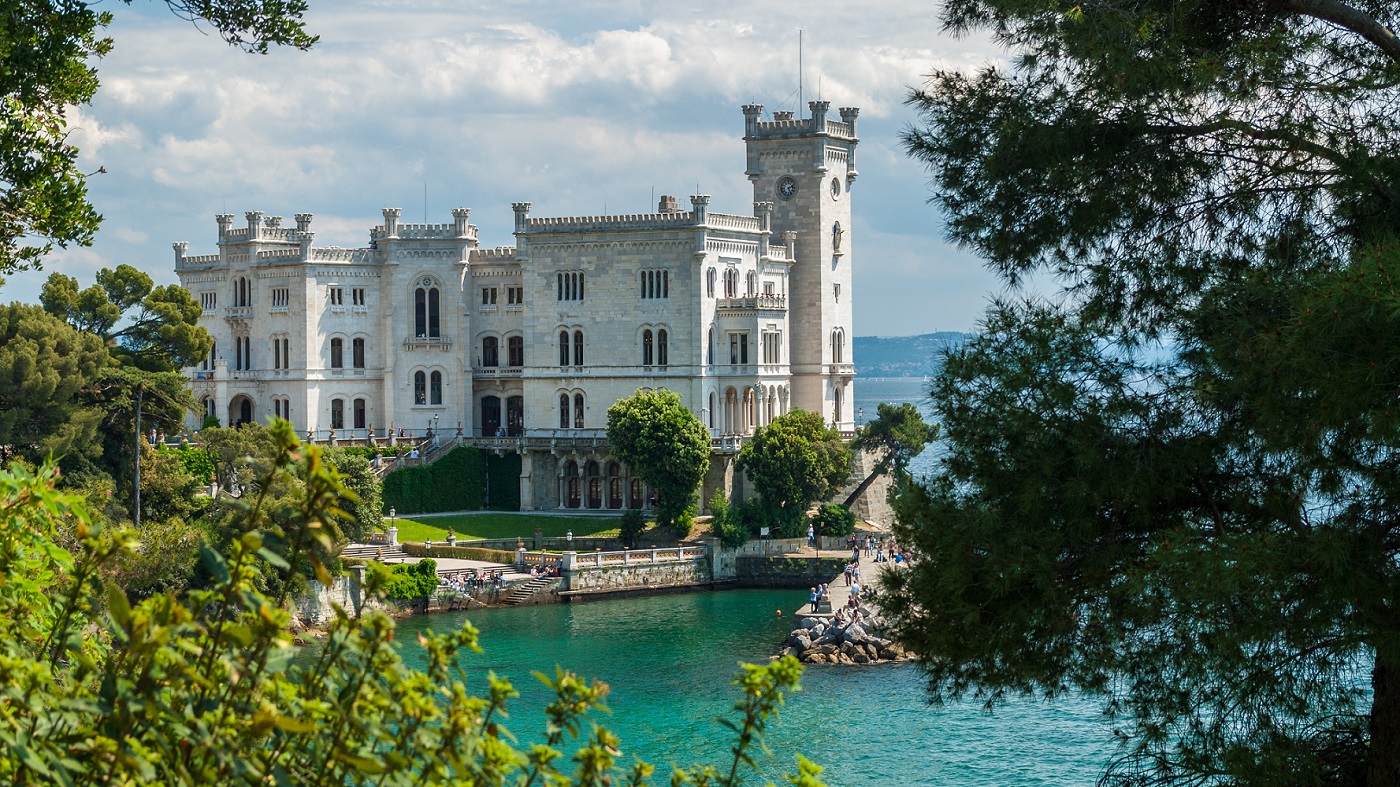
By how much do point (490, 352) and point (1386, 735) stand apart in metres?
56.7

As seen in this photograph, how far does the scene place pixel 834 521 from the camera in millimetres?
57812

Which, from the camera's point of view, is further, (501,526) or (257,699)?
(501,526)

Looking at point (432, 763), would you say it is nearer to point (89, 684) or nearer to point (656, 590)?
point (89, 684)

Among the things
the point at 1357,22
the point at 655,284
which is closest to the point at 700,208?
the point at 655,284

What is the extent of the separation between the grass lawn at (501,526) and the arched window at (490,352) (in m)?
7.74

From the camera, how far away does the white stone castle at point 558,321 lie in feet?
202

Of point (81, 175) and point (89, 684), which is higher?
point (81, 175)

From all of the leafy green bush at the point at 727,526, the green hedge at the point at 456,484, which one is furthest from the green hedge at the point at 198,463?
the leafy green bush at the point at 727,526

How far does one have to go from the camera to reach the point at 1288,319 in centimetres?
1073

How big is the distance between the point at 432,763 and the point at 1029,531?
765 centimetres

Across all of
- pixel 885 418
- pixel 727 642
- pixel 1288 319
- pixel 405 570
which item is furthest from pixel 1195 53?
pixel 885 418

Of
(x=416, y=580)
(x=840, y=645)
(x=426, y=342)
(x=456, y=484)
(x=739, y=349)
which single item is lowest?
(x=840, y=645)

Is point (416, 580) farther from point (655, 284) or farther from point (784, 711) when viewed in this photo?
point (655, 284)

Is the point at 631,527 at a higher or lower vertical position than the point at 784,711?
higher
